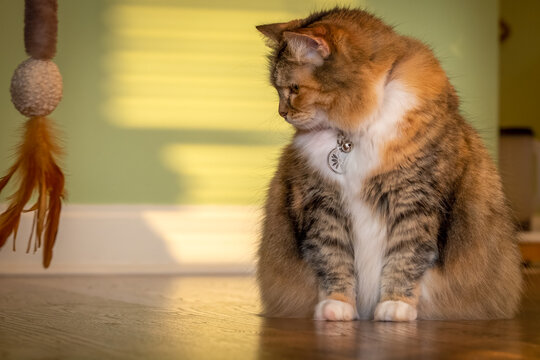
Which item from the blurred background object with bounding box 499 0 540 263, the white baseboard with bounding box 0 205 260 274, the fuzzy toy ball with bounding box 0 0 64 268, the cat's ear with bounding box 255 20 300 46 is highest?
the blurred background object with bounding box 499 0 540 263

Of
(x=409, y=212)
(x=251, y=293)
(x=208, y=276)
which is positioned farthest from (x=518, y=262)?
(x=208, y=276)

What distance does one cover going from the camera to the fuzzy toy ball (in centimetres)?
155

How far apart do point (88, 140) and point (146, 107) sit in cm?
28

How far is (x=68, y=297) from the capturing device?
2367 mm

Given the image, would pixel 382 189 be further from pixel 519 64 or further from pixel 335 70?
pixel 519 64

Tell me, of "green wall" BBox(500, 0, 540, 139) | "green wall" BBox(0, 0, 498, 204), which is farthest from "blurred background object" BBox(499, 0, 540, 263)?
"green wall" BBox(0, 0, 498, 204)

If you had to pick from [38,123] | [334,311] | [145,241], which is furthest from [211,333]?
[145,241]

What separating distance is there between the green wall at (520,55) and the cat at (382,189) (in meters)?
4.12

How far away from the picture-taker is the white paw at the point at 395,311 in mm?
1783

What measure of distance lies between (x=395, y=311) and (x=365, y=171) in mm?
309

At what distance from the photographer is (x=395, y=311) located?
178 cm

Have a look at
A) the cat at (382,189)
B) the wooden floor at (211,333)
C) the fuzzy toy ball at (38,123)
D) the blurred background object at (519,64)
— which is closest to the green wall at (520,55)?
the blurred background object at (519,64)

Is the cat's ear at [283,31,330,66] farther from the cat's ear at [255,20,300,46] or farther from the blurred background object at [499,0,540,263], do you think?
the blurred background object at [499,0,540,263]

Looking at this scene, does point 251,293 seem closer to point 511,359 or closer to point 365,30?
point 365,30
